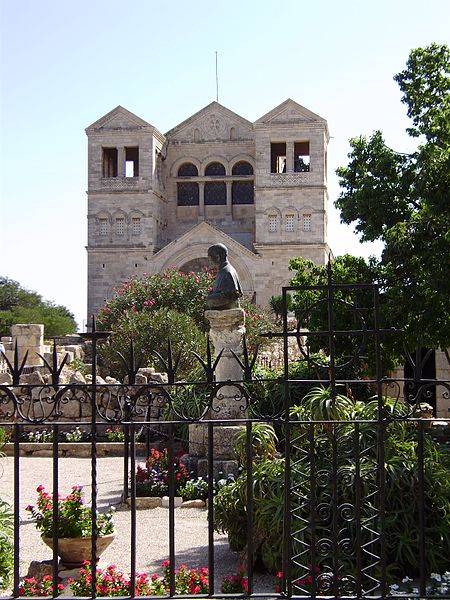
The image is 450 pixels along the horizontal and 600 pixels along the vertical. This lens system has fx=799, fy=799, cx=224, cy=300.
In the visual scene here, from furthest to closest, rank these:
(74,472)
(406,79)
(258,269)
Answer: (258,269) < (406,79) < (74,472)

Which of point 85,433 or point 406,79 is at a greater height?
point 406,79

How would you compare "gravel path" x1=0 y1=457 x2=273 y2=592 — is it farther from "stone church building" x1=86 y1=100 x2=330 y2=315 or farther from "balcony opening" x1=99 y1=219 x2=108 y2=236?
"balcony opening" x1=99 y1=219 x2=108 y2=236

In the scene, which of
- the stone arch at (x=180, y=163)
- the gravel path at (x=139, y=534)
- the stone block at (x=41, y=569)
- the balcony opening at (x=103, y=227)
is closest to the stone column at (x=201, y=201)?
the stone arch at (x=180, y=163)

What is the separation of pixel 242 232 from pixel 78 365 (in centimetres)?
2876

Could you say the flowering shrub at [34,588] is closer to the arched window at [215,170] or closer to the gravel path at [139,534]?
the gravel path at [139,534]

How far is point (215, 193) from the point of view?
5000 centimetres

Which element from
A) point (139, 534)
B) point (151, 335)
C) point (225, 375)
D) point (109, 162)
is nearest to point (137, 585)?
point (139, 534)

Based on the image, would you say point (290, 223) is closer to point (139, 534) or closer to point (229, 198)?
point (229, 198)

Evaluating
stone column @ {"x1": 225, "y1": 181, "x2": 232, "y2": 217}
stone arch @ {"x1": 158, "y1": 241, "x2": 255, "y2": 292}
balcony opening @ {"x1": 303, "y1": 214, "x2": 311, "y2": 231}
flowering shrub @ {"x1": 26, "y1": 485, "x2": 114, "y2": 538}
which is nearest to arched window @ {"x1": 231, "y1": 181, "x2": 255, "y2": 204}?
stone column @ {"x1": 225, "y1": 181, "x2": 232, "y2": 217}

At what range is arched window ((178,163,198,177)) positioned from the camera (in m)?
49.9

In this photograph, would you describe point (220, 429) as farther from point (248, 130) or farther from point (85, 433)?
point (248, 130)

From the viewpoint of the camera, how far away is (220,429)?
10.7 m

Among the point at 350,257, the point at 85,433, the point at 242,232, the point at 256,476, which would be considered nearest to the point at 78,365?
the point at 85,433

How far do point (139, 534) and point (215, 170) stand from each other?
140 feet
